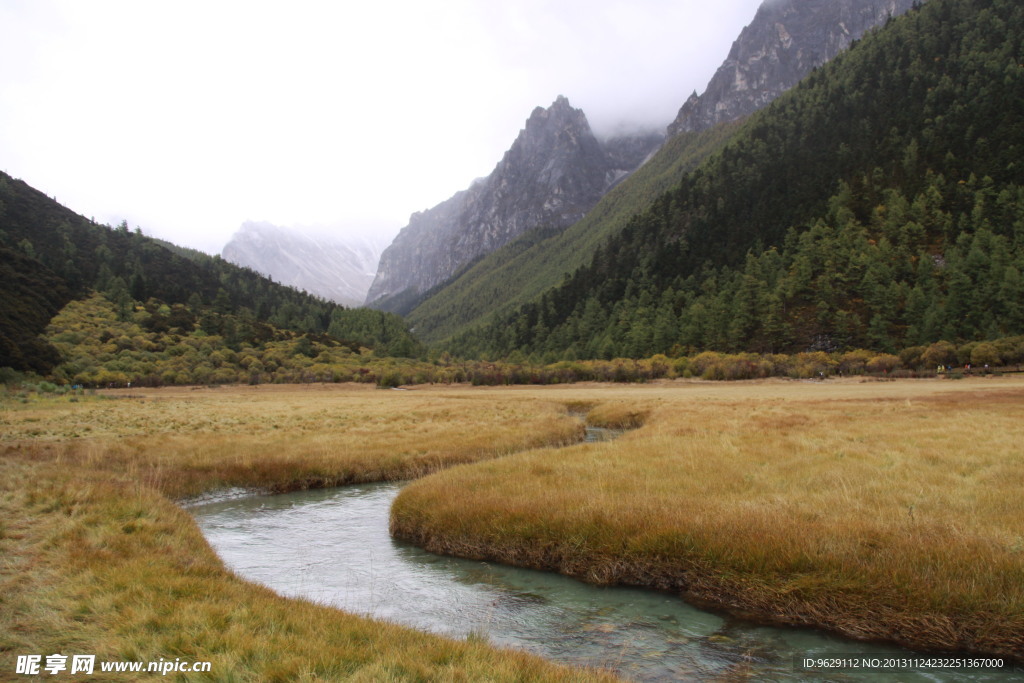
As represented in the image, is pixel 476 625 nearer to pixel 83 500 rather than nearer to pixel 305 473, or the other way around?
pixel 83 500

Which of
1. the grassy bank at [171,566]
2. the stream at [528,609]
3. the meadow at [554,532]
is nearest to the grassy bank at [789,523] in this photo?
the meadow at [554,532]

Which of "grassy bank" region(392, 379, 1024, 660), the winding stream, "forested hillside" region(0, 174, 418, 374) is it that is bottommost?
the winding stream

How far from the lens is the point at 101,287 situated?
128750mm

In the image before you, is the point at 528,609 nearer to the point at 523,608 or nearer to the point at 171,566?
the point at 523,608

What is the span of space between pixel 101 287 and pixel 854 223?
187532 mm

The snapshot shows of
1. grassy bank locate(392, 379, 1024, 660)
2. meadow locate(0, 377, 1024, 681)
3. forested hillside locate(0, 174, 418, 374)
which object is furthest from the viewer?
forested hillside locate(0, 174, 418, 374)

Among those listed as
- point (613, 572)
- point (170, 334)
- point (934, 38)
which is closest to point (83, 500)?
point (613, 572)

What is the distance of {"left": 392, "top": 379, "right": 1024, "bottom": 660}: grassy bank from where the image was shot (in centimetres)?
992

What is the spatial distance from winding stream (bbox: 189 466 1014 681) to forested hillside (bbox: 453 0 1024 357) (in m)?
117

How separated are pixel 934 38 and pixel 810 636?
21853 cm

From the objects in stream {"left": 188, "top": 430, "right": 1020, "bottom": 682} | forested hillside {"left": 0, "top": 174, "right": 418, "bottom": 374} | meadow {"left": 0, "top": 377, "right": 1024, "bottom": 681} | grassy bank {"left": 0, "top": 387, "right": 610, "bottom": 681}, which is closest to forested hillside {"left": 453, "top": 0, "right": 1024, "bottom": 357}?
forested hillside {"left": 0, "top": 174, "right": 418, "bottom": 374}

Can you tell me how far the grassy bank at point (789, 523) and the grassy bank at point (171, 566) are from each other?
6.06m

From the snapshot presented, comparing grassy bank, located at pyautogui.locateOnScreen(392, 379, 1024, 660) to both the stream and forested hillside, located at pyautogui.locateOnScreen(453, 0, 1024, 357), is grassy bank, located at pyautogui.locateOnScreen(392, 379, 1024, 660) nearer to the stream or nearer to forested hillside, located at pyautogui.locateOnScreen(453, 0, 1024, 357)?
the stream

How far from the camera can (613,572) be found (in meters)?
13.2
